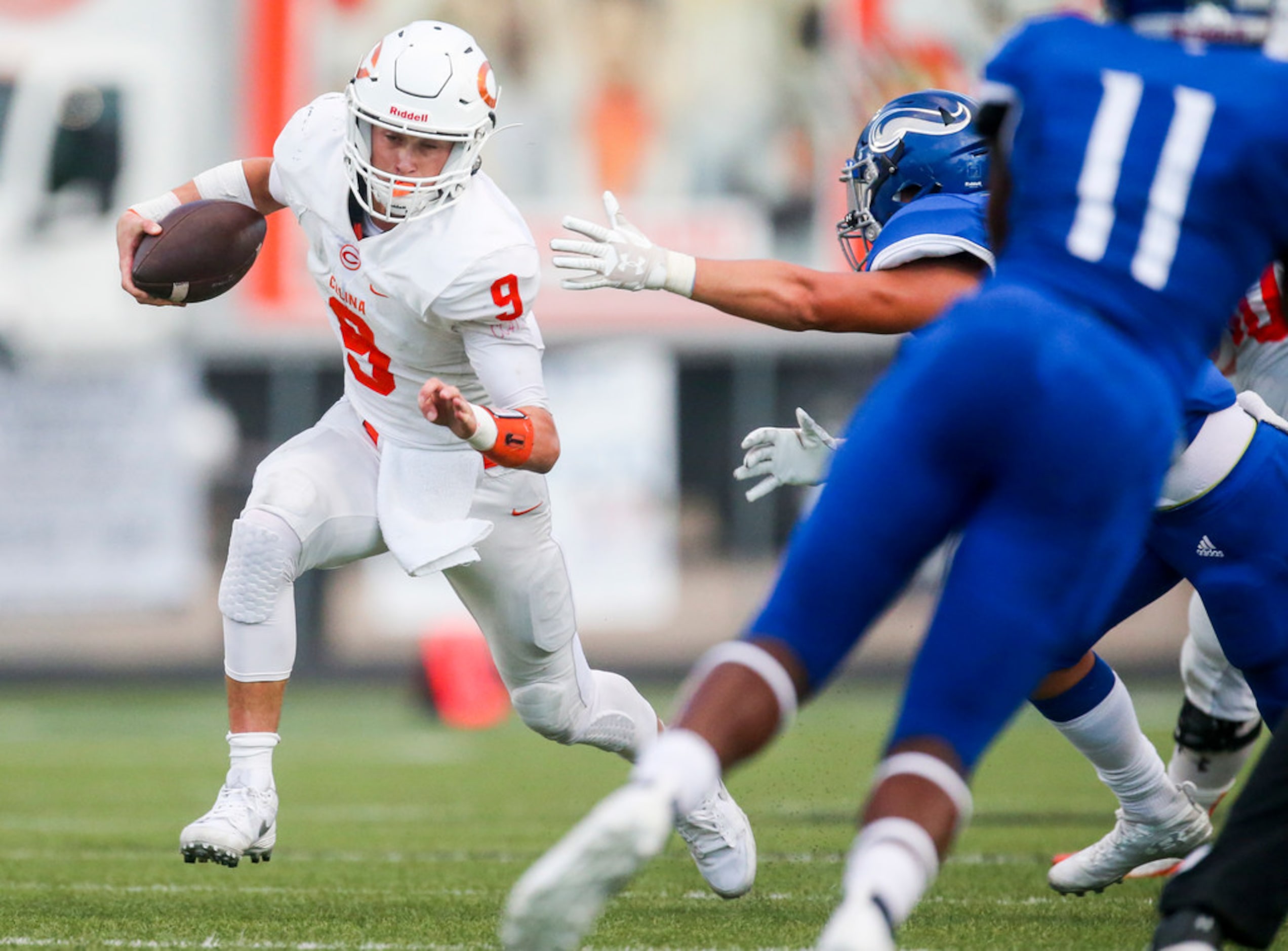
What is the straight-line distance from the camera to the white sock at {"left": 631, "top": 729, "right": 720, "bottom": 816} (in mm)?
1917

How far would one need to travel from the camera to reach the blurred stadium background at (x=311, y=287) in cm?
1316

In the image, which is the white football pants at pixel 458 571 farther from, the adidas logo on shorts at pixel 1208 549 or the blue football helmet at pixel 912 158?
the adidas logo on shorts at pixel 1208 549

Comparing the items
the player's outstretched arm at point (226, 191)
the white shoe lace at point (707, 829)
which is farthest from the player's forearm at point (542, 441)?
the player's outstretched arm at point (226, 191)

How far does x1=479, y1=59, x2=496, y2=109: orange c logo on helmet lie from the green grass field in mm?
1544

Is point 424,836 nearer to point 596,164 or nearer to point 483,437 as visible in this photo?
point 483,437

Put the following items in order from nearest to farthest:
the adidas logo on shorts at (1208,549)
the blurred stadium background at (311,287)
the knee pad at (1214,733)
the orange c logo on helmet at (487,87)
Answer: the adidas logo on shorts at (1208,549) < the orange c logo on helmet at (487,87) < the knee pad at (1214,733) < the blurred stadium background at (311,287)

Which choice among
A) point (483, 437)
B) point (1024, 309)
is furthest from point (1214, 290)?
point (483, 437)

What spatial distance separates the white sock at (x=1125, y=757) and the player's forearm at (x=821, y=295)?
40.9 inches

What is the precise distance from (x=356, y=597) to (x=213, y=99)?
4028 mm

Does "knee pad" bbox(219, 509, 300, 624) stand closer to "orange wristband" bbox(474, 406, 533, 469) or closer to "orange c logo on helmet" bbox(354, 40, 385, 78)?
"orange wristband" bbox(474, 406, 533, 469)

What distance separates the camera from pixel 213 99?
44.7 ft

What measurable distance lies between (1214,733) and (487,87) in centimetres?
214

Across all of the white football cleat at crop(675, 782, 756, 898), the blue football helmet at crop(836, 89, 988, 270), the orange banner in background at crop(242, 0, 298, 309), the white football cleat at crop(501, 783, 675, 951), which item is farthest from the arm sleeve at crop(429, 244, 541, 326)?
the orange banner in background at crop(242, 0, 298, 309)

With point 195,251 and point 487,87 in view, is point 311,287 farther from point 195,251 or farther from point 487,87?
point 487,87
